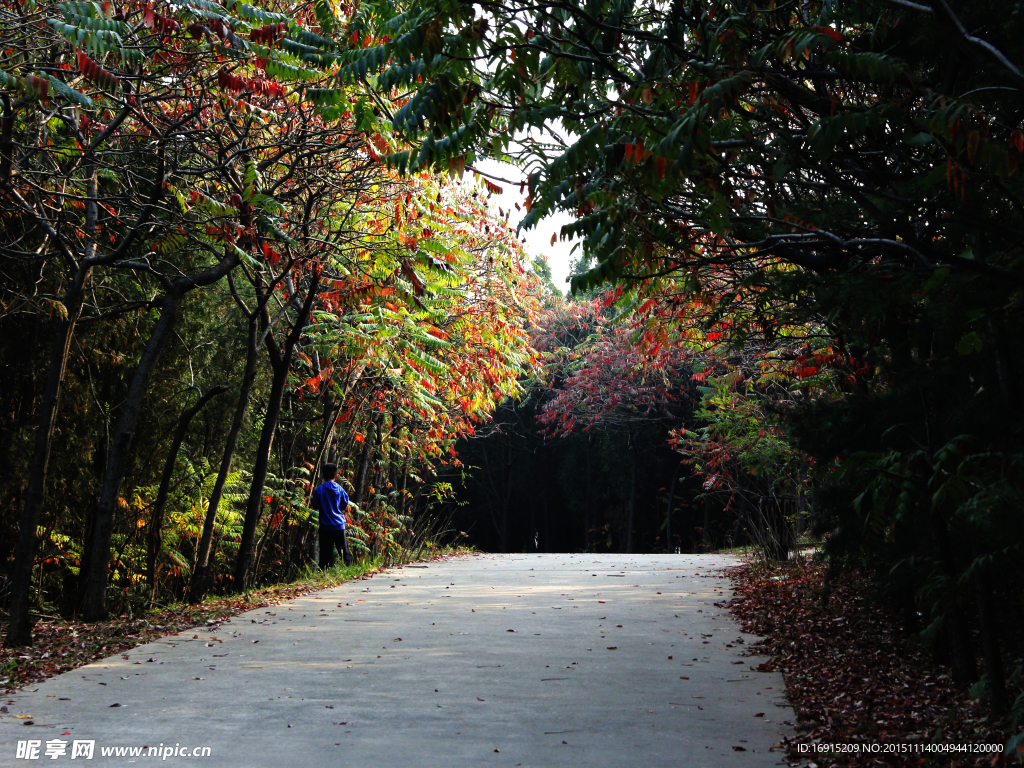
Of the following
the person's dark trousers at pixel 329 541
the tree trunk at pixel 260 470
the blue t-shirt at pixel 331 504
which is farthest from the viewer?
the person's dark trousers at pixel 329 541

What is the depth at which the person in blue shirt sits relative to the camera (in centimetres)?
1289

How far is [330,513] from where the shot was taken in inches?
513

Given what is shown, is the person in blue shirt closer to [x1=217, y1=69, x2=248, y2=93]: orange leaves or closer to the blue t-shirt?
the blue t-shirt

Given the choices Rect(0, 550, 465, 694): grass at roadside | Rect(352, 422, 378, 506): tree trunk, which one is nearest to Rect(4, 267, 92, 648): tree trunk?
Rect(0, 550, 465, 694): grass at roadside

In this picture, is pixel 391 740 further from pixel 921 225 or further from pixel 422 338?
pixel 422 338

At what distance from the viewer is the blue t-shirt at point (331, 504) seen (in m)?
12.9

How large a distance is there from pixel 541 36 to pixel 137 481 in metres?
9.70

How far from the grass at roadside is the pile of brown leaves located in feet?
18.0

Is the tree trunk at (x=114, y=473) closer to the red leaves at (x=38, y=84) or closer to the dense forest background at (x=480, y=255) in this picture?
the dense forest background at (x=480, y=255)

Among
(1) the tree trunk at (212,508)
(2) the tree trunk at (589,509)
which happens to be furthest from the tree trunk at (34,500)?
(2) the tree trunk at (589,509)

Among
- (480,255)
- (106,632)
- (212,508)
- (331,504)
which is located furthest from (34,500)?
(480,255)

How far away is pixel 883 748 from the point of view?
14.9 feet

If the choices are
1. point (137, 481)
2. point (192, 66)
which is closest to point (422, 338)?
point (137, 481)

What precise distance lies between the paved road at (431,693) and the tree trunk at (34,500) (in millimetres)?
1222
